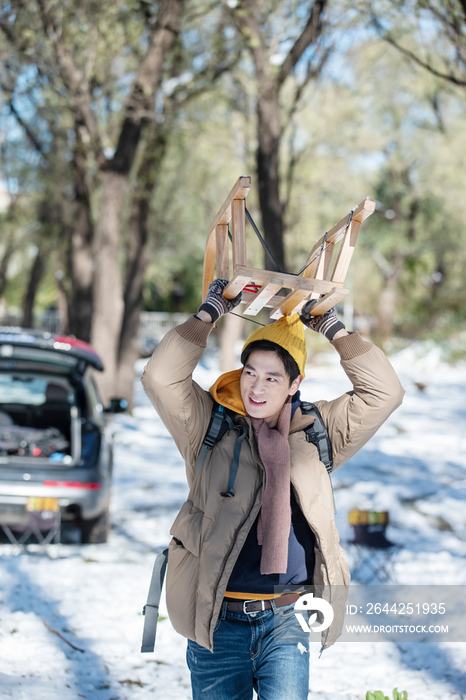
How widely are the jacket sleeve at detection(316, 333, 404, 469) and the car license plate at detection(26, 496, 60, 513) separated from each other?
327 centimetres

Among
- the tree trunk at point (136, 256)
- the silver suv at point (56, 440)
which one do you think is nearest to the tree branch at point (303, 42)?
the tree trunk at point (136, 256)

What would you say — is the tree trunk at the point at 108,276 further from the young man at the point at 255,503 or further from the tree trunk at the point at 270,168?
the young man at the point at 255,503

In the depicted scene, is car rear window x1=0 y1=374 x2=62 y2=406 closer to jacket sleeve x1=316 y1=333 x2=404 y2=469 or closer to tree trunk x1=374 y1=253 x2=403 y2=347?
jacket sleeve x1=316 y1=333 x2=404 y2=469

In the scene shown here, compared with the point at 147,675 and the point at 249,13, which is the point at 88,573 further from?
the point at 249,13

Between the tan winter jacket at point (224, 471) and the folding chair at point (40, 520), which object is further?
the folding chair at point (40, 520)

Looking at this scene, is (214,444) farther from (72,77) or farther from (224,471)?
(72,77)

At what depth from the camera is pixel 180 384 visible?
2.28 m

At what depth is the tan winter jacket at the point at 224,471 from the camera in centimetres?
215

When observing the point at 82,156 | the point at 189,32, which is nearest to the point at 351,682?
the point at 82,156

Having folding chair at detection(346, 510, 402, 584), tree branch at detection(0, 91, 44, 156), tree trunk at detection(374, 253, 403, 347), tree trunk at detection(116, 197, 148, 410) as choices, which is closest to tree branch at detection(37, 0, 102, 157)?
tree branch at detection(0, 91, 44, 156)

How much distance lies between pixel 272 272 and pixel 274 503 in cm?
86

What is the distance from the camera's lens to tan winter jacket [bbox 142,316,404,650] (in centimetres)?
215

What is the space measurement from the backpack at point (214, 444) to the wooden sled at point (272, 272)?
0.43 m

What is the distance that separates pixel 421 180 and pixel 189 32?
731 inches
